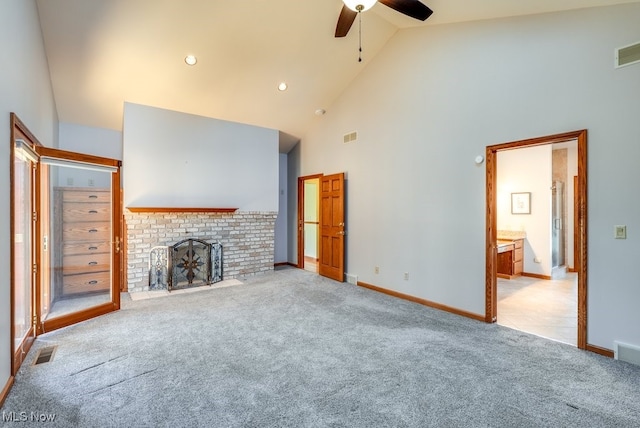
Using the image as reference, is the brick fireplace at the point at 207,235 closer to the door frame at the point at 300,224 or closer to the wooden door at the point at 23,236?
the door frame at the point at 300,224

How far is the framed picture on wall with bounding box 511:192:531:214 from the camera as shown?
20.5 ft

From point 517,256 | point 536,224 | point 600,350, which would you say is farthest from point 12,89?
point 536,224

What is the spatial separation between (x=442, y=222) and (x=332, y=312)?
191cm

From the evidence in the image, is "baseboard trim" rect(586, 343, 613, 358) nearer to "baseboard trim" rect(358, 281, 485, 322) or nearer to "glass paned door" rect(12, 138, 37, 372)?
"baseboard trim" rect(358, 281, 485, 322)

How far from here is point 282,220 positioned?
7.55 metres

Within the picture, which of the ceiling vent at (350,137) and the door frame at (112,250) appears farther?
the ceiling vent at (350,137)

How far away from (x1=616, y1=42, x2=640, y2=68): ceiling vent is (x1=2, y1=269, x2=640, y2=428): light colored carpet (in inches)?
104

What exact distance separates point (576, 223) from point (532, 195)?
3.29 metres

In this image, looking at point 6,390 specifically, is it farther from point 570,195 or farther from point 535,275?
point 570,195

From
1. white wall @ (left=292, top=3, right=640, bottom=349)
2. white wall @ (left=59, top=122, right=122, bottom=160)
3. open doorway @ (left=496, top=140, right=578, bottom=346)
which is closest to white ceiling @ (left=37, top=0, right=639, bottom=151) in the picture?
white wall @ (left=59, top=122, right=122, bottom=160)

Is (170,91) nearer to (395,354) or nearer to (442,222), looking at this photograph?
(442,222)

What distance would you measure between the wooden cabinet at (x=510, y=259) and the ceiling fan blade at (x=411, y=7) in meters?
4.50

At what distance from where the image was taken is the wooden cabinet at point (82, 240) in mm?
4316

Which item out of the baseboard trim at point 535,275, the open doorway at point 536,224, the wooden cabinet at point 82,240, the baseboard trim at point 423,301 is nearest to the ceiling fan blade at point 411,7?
the open doorway at point 536,224
